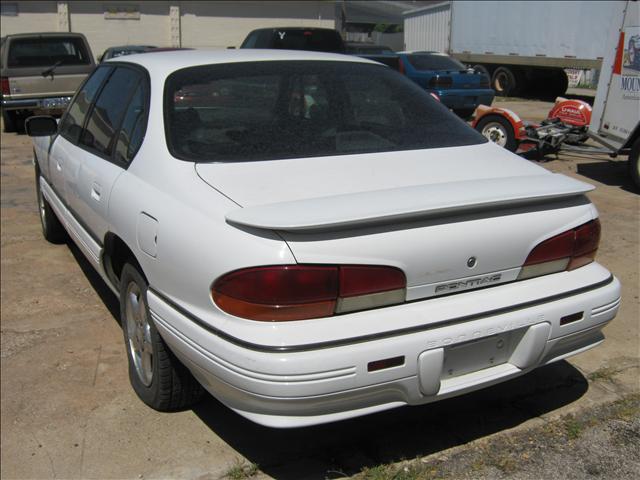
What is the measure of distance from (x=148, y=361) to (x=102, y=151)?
1223 mm

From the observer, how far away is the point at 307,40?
13656 mm

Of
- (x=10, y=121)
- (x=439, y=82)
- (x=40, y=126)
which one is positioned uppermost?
(x=40, y=126)

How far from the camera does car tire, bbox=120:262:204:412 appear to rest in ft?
9.73

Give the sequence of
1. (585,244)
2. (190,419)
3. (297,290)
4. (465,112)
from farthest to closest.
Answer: (465,112)
(190,419)
(585,244)
(297,290)

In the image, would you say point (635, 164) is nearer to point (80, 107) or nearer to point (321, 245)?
point (80, 107)

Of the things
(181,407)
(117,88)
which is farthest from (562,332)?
(117,88)

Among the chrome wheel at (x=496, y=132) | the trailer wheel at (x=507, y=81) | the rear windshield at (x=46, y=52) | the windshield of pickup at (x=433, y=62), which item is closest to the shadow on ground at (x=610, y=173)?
the chrome wheel at (x=496, y=132)

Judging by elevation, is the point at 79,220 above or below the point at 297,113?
below

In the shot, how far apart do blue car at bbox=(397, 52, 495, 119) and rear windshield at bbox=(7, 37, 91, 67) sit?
6.56 metres

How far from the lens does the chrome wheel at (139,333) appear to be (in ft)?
10.2

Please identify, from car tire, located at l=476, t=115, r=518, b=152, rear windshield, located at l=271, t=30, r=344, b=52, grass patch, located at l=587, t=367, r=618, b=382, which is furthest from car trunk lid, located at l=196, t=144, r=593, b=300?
rear windshield, located at l=271, t=30, r=344, b=52

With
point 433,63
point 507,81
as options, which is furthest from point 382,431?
point 507,81

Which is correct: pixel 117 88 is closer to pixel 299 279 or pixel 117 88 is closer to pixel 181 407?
Answer: pixel 181 407

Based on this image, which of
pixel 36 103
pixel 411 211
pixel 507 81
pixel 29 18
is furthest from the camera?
pixel 29 18
